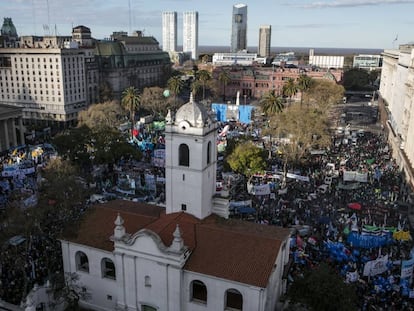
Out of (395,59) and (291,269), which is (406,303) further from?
(395,59)

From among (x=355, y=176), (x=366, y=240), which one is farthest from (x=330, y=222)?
(x=355, y=176)

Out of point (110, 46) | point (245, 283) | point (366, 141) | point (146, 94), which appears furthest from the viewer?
point (110, 46)

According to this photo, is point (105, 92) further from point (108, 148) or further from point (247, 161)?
point (247, 161)

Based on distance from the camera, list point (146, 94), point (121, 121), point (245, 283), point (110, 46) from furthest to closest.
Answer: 1. point (110, 46)
2. point (146, 94)
3. point (121, 121)
4. point (245, 283)

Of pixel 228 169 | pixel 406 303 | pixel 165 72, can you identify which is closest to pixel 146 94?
pixel 228 169

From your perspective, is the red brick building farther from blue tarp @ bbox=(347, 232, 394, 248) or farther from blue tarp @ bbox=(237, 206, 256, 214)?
blue tarp @ bbox=(347, 232, 394, 248)

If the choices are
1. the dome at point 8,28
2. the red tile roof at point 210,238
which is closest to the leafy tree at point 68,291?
the red tile roof at point 210,238
